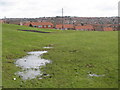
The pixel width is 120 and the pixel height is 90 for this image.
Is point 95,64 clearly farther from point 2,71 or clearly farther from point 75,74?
point 2,71

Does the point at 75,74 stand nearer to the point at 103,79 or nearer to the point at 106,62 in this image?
the point at 103,79

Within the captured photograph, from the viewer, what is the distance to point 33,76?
16.0 metres

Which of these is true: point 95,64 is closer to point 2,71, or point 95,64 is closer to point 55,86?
point 55,86

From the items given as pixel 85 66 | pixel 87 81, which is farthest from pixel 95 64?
pixel 87 81

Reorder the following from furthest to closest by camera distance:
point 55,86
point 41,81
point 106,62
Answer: point 106,62
point 41,81
point 55,86

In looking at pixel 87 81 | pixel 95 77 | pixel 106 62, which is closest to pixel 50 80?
pixel 87 81

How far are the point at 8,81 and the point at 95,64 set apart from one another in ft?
34.1

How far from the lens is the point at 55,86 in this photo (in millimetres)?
13477

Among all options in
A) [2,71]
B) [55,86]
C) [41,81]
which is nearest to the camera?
[55,86]

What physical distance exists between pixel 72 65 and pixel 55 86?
6.79 meters

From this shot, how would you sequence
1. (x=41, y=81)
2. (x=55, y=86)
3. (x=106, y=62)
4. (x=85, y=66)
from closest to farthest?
(x=55, y=86)
(x=41, y=81)
(x=85, y=66)
(x=106, y=62)

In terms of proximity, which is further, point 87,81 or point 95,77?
point 95,77

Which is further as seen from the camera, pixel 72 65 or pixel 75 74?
pixel 72 65

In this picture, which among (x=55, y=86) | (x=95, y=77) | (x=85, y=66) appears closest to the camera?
(x=55, y=86)
